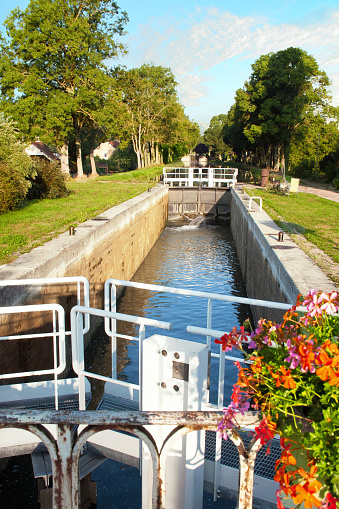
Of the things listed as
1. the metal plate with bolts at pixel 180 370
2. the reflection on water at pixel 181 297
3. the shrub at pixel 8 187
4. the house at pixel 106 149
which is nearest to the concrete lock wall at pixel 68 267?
the reflection on water at pixel 181 297

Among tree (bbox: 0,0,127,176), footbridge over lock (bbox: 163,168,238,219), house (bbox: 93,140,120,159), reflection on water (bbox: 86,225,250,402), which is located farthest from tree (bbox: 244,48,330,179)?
house (bbox: 93,140,120,159)

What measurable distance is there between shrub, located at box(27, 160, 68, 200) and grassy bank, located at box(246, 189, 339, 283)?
27.5 feet

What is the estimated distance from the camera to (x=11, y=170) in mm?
13125

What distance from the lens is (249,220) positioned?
13.9 metres

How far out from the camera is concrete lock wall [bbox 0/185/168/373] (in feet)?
19.7

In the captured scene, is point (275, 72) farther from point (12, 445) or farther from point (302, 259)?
point (12, 445)

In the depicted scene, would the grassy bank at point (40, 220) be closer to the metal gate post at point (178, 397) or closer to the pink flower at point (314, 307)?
the metal gate post at point (178, 397)

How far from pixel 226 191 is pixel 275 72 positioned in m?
14.1

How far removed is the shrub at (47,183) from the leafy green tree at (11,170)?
2.46 m

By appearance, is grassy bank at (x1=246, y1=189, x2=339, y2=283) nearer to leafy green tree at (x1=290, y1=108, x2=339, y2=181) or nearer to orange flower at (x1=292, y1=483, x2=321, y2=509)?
orange flower at (x1=292, y1=483, x2=321, y2=509)

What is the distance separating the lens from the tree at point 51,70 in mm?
27500

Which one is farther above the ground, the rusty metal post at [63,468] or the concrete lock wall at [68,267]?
the rusty metal post at [63,468]

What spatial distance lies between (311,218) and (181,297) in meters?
4.62

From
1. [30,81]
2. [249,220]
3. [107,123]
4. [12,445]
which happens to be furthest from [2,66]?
[12,445]
